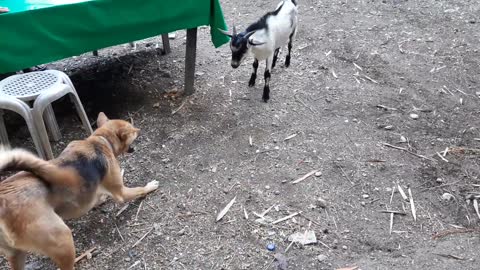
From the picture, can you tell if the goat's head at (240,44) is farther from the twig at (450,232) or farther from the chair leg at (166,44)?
the twig at (450,232)

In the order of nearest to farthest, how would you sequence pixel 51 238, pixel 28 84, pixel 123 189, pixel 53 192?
pixel 51 238 → pixel 53 192 → pixel 123 189 → pixel 28 84

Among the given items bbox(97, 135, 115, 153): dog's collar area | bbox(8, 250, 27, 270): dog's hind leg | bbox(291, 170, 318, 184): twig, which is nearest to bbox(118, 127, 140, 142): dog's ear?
bbox(97, 135, 115, 153): dog's collar area

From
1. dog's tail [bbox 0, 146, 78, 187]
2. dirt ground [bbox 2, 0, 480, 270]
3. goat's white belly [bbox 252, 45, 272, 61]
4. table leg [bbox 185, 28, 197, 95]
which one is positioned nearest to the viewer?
dog's tail [bbox 0, 146, 78, 187]

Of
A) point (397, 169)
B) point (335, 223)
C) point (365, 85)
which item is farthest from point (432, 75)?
point (335, 223)

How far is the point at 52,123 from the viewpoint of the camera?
436 centimetres

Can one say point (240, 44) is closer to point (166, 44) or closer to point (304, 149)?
A: point (304, 149)

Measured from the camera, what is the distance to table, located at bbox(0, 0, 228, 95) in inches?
143

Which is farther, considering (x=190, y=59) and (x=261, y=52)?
(x=190, y=59)

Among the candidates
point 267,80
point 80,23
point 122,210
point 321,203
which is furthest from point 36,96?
point 321,203

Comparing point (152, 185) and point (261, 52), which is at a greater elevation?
point (261, 52)

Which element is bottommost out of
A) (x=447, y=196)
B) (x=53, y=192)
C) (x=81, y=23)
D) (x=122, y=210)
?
(x=122, y=210)

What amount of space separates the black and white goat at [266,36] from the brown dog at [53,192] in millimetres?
1504

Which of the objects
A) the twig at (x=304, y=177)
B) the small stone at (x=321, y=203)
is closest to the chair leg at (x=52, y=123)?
the twig at (x=304, y=177)

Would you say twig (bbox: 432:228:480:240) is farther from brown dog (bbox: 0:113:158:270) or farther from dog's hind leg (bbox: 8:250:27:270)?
dog's hind leg (bbox: 8:250:27:270)
